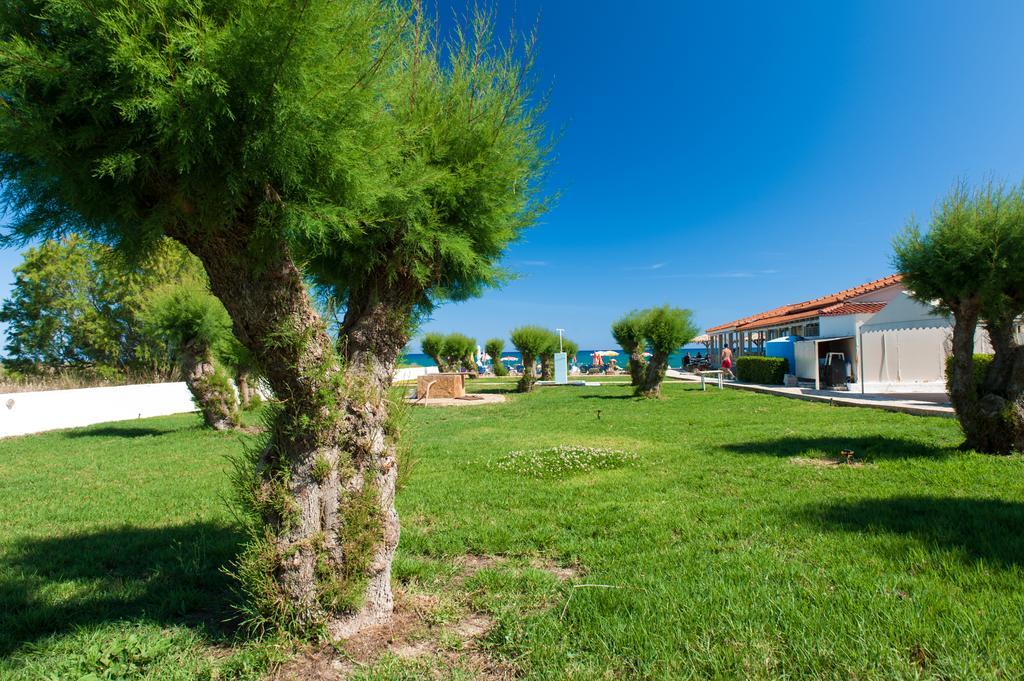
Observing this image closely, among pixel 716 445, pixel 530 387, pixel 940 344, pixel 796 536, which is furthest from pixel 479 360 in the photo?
pixel 796 536

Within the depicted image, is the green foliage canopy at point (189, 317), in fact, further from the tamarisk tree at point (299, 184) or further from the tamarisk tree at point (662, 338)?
the tamarisk tree at point (662, 338)

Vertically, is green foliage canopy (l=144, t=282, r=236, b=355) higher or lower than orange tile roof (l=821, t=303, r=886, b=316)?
lower

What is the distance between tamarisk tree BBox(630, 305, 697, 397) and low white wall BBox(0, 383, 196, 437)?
56.4 feet

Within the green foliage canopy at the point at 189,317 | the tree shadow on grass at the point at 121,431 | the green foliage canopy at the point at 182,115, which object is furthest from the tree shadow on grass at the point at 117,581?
the tree shadow on grass at the point at 121,431

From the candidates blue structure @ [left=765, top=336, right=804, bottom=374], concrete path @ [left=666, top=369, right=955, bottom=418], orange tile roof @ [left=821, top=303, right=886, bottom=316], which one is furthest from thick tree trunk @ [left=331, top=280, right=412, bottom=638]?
blue structure @ [left=765, top=336, right=804, bottom=374]

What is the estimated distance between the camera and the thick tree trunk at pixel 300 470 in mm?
2609

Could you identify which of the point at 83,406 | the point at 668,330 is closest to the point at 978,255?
the point at 668,330

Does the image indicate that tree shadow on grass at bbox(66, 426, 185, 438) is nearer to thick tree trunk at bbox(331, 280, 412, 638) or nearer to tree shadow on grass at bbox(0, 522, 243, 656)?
tree shadow on grass at bbox(0, 522, 243, 656)

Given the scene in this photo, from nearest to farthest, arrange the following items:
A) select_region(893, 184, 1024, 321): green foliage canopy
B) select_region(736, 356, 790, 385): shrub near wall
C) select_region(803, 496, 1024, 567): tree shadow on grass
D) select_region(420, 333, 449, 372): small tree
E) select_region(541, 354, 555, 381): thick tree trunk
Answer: select_region(803, 496, 1024, 567): tree shadow on grass, select_region(893, 184, 1024, 321): green foliage canopy, select_region(736, 356, 790, 385): shrub near wall, select_region(541, 354, 555, 381): thick tree trunk, select_region(420, 333, 449, 372): small tree

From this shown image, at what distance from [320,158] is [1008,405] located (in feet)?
28.3

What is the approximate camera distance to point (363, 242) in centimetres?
300

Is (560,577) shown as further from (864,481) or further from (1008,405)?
(1008,405)

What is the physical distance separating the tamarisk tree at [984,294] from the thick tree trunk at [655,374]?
11358 millimetres

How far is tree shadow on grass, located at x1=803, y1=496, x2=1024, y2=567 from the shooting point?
3.63 m
